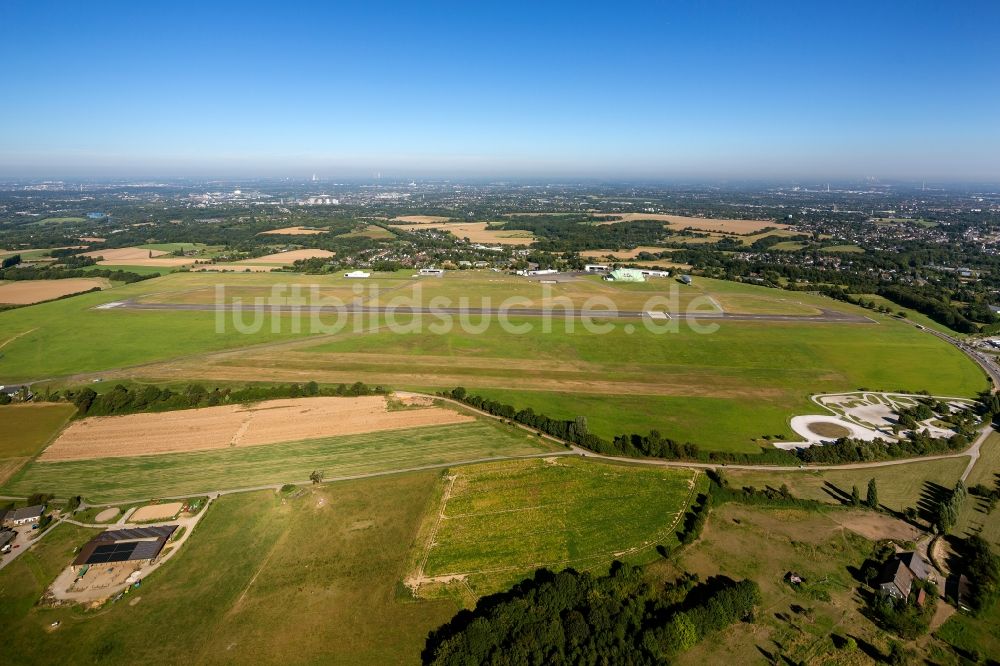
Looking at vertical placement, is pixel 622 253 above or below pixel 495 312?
above

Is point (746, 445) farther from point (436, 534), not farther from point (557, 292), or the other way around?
point (557, 292)

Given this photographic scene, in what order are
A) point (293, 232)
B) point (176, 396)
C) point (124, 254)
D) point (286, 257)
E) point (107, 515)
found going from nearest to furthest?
point (107, 515) < point (176, 396) < point (286, 257) < point (124, 254) < point (293, 232)

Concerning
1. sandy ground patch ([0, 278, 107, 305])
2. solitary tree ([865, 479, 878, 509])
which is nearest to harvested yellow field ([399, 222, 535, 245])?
sandy ground patch ([0, 278, 107, 305])

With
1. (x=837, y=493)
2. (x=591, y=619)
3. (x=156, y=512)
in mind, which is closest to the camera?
(x=591, y=619)

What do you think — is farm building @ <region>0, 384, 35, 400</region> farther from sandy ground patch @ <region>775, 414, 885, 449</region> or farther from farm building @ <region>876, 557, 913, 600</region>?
farm building @ <region>876, 557, 913, 600</region>

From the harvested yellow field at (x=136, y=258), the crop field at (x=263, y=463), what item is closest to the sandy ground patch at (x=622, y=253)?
the crop field at (x=263, y=463)

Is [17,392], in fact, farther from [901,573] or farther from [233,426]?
A: [901,573]

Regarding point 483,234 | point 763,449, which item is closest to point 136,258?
point 483,234

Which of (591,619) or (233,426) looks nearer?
(591,619)
